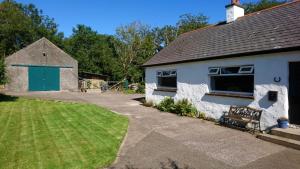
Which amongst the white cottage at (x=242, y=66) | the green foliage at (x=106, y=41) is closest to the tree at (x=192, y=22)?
the green foliage at (x=106, y=41)

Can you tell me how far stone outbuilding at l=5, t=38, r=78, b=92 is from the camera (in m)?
28.2

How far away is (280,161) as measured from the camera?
6336 mm

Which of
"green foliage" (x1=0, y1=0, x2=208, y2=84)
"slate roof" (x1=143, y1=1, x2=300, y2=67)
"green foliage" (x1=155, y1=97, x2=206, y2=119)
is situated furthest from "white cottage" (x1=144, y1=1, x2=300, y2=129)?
"green foliage" (x1=0, y1=0, x2=208, y2=84)

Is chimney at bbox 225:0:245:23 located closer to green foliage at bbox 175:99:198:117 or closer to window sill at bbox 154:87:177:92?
window sill at bbox 154:87:177:92

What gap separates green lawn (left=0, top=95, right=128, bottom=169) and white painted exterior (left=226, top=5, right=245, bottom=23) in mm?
9391

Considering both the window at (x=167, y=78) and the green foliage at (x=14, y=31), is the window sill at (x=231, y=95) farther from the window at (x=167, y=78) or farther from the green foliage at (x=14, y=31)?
the green foliage at (x=14, y=31)

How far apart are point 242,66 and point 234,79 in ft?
2.79

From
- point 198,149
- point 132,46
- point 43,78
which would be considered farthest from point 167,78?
point 132,46

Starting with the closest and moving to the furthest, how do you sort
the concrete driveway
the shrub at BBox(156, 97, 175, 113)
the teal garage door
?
the concrete driveway, the shrub at BBox(156, 97, 175, 113), the teal garage door

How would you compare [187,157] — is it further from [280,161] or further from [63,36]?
[63,36]

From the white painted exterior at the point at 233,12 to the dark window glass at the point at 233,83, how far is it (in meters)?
5.27

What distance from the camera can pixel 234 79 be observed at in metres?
11.1

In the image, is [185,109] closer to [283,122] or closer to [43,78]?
[283,122]

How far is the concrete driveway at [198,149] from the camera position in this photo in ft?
20.5
